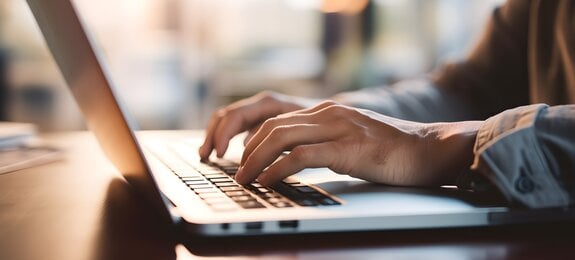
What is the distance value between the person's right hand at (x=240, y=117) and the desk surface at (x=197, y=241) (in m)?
0.27

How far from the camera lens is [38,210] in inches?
21.2

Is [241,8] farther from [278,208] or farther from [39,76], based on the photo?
[278,208]

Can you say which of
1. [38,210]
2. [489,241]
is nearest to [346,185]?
[489,241]

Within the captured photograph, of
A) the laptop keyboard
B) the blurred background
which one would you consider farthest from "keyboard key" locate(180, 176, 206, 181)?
the blurred background

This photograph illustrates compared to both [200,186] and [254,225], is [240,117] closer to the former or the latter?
[200,186]

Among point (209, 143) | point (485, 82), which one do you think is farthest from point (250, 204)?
point (485, 82)

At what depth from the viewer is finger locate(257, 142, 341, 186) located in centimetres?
55

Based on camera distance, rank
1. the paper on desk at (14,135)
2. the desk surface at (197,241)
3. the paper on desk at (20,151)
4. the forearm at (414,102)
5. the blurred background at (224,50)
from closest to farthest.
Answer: the desk surface at (197,241) < the paper on desk at (20,151) < the paper on desk at (14,135) < the forearm at (414,102) < the blurred background at (224,50)

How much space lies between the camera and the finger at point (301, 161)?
1.80ft

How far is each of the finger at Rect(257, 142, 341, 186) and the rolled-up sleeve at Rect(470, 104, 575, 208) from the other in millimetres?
119

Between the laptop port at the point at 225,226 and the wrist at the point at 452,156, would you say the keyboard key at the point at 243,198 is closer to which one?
the laptop port at the point at 225,226

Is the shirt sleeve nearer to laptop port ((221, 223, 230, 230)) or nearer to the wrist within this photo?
the wrist

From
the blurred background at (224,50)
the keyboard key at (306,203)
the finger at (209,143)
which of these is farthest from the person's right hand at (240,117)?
the blurred background at (224,50)

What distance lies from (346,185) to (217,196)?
12 cm
